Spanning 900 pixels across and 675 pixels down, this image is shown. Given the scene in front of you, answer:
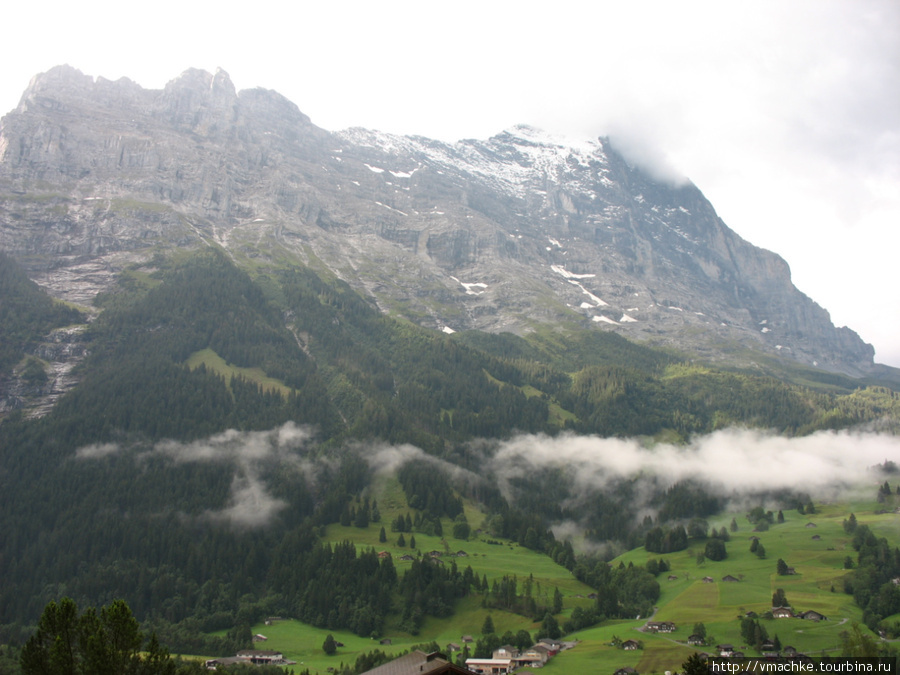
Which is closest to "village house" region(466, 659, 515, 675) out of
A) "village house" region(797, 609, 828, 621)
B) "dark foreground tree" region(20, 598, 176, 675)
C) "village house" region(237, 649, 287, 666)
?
"village house" region(237, 649, 287, 666)

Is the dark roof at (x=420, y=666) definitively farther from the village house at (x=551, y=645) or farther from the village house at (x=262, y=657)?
the village house at (x=262, y=657)

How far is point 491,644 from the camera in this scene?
436 feet

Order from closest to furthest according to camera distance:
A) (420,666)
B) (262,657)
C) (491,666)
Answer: (420,666)
(491,666)
(262,657)

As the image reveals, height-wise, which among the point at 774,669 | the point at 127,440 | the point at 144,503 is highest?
the point at 127,440

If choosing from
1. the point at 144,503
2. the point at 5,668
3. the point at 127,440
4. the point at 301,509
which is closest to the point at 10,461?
the point at 127,440

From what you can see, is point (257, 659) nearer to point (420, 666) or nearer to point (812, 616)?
point (420, 666)

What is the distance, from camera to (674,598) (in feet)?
511

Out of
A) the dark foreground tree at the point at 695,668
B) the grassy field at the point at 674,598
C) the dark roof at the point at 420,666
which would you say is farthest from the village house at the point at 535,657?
the dark foreground tree at the point at 695,668

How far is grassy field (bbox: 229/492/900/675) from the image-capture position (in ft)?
404

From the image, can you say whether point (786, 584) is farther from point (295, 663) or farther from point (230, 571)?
point (230, 571)

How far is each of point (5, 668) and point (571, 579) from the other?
4466 inches

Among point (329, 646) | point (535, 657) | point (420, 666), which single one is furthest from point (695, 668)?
point (329, 646)

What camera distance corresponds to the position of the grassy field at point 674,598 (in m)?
123

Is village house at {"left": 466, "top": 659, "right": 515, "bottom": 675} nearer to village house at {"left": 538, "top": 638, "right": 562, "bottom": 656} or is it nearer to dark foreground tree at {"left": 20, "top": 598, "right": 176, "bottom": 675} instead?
village house at {"left": 538, "top": 638, "right": 562, "bottom": 656}
